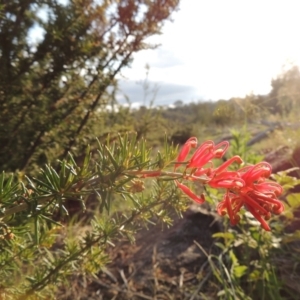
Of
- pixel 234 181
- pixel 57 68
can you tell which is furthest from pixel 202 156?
pixel 57 68

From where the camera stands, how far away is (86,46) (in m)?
2.06

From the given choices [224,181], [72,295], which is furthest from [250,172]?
[72,295]

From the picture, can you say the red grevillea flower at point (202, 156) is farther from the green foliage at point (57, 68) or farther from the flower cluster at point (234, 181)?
the green foliage at point (57, 68)

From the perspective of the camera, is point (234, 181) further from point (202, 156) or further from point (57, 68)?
point (57, 68)

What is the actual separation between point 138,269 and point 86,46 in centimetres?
112

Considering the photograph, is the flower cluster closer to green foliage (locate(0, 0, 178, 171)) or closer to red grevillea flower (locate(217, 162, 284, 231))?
red grevillea flower (locate(217, 162, 284, 231))

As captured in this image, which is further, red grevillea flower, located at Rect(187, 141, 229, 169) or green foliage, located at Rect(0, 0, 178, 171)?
green foliage, located at Rect(0, 0, 178, 171)

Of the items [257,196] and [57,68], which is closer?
[257,196]

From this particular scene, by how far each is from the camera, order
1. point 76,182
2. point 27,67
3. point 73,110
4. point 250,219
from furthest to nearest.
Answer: point 73,110, point 27,67, point 250,219, point 76,182

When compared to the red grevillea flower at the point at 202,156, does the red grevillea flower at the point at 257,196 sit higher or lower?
lower

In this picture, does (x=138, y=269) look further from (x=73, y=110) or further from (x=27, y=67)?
(x=27, y=67)

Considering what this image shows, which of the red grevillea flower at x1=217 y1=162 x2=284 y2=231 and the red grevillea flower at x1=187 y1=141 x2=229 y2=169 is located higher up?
the red grevillea flower at x1=187 y1=141 x2=229 y2=169

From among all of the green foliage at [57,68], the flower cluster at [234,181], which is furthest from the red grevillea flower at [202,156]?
the green foliage at [57,68]

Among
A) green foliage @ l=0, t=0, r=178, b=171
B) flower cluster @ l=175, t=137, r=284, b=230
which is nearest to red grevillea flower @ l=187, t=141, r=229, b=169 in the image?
flower cluster @ l=175, t=137, r=284, b=230
